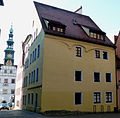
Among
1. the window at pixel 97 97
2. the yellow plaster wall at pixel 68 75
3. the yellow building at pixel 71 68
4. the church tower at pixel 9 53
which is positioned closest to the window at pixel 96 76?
the yellow building at pixel 71 68

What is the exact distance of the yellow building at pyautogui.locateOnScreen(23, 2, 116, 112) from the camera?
22750mm

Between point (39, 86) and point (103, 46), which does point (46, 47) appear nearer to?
point (39, 86)

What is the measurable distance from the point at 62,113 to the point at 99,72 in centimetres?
840

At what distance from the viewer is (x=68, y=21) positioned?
2928cm

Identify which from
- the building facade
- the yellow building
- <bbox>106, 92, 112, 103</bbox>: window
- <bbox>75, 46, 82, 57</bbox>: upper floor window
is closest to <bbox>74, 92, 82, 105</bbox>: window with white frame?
the yellow building

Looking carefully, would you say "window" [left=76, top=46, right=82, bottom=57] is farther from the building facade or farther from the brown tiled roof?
the building facade

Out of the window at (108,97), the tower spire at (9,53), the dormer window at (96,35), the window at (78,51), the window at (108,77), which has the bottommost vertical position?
the window at (108,97)

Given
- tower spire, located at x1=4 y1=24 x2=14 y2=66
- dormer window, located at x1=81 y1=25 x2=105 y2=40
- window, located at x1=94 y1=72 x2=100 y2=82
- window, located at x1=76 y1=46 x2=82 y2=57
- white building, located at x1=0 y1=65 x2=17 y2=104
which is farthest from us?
tower spire, located at x1=4 y1=24 x2=14 y2=66

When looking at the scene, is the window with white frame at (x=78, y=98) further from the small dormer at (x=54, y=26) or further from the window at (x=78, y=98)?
the small dormer at (x=54, y=26)

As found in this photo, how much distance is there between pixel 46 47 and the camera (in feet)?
76.0

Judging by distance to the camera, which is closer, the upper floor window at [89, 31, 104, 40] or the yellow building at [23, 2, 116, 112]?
the yellow building at [23, 2, 116, 112]

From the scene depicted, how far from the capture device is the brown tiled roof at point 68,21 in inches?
1016

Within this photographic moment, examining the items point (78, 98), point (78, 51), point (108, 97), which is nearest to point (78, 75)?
point (78, 98)

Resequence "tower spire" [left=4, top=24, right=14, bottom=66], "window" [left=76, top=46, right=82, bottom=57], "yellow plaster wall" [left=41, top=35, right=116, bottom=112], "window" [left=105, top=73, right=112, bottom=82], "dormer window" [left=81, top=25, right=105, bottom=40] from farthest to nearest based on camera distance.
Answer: "tower spire" [left=4, top=24, right=14, bottom=66] → "dormer window" [left=81, top=25, right=105, bottom=40] → "window" [left=105, top=73, right=112, bottom=82] → "window" [left=76, top=46, right=82, bottom=57] → "yellow plaster wall" [left=41, top=35, right=116, bottom=112]
